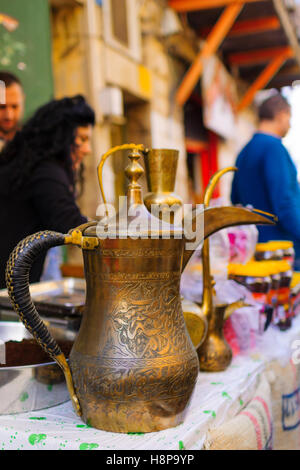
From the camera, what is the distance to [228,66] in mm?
6395

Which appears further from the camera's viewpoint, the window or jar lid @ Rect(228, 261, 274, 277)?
the window

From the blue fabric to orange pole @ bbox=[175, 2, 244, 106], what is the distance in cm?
269

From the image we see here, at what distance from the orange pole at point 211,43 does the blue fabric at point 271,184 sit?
106 inches

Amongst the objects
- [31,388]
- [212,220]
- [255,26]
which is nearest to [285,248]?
[212,220]

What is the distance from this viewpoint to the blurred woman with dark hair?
4.35 ft

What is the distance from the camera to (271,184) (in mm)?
1726

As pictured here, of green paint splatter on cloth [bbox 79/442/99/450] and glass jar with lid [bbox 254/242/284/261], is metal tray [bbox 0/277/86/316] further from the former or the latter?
glass jar with lid [bbox 254/242/284/261]

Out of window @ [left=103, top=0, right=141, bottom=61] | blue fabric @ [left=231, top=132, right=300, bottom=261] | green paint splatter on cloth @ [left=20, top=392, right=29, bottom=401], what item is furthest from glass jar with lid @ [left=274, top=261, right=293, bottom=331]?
window @ [left=103, top=0, right=141, bottom=61]

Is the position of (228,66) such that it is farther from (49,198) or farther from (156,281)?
(156,281)

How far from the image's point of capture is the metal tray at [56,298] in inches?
36.5

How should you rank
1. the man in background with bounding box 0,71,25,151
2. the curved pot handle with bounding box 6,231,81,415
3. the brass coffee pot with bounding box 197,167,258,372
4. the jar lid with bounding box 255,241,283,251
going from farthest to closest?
the man in background with bounding box 0,71,25,151
the jar lid with bounding box 255,241,283,251
the brass coffee pot with bounding box 197,167,258,372
the curved pot handle with bounding box 6,231,81,415

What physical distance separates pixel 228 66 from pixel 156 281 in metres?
6.31

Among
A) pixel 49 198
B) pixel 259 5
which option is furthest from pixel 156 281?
pixel 259 5

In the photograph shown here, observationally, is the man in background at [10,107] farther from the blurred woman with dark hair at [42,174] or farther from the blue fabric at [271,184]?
the blue fabric at [271,184]
